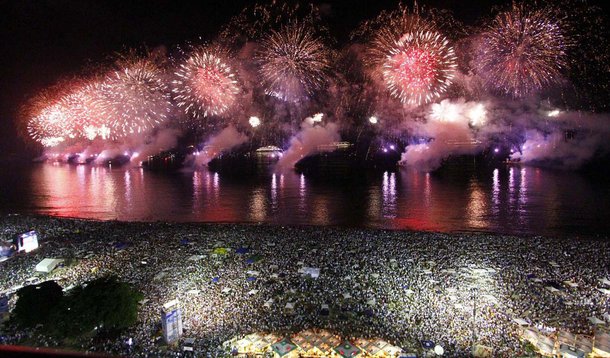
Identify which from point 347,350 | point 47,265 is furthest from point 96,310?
point 47,265

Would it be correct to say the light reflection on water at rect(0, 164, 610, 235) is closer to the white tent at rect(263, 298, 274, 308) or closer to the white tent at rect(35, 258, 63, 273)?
the white tent at rect(35, 258, 63, 273)

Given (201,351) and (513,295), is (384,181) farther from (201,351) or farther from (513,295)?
(201,351)

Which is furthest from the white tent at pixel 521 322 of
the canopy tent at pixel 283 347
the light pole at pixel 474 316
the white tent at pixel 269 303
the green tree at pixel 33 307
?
the green tree at pixel 33 307

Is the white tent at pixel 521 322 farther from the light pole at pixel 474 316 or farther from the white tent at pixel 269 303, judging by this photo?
the white tent at pixel 269 303

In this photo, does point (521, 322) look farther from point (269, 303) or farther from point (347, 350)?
point (269, 303)

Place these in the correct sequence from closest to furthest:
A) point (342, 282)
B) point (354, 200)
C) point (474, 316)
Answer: point (474, 316) < point (342, 282) < point (354, 200)
